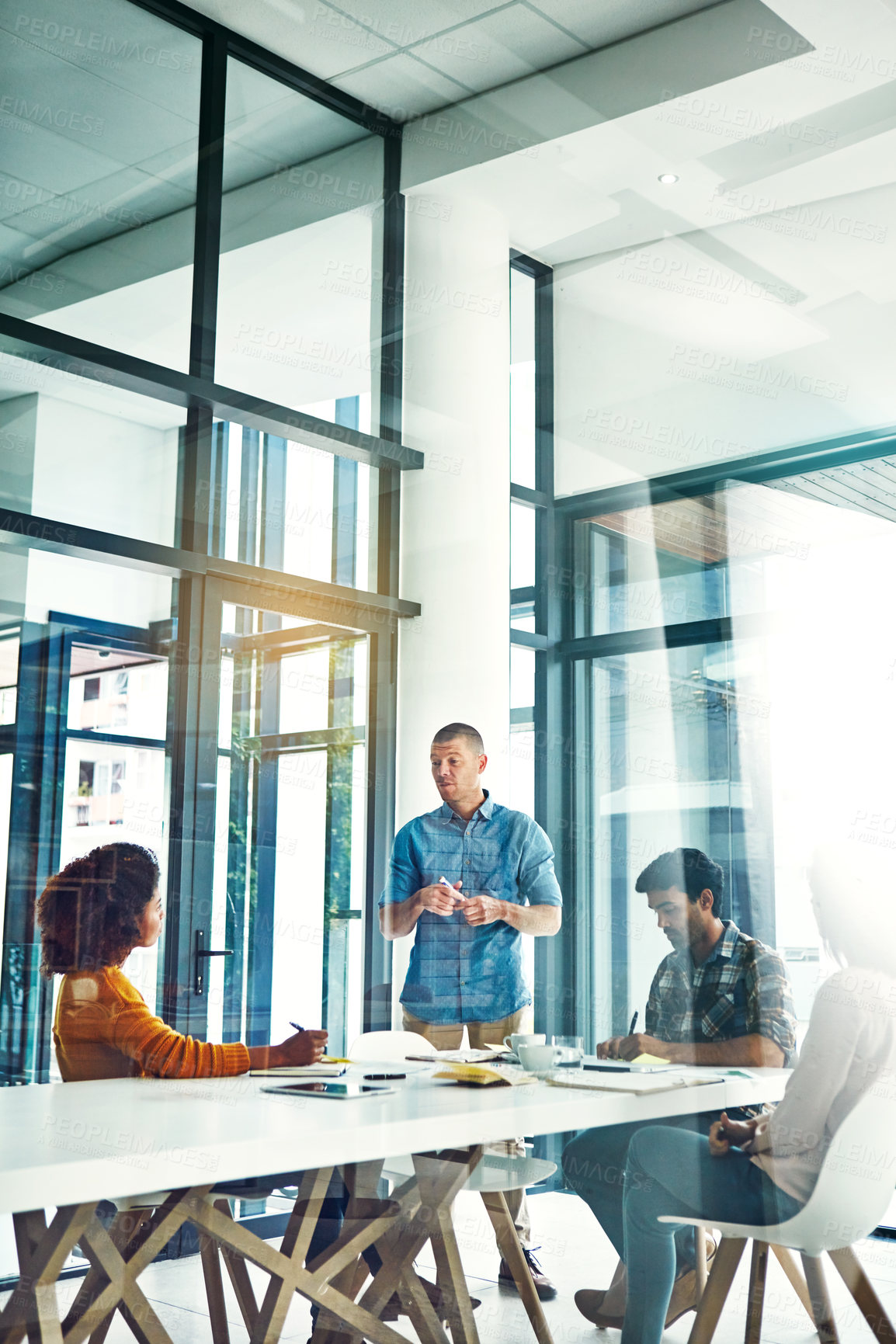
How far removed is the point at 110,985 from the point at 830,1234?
153cm

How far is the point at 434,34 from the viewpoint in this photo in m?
3.87

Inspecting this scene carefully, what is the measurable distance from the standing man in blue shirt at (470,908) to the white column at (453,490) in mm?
222

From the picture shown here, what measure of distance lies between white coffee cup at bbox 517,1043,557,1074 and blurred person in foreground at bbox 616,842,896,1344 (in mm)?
268

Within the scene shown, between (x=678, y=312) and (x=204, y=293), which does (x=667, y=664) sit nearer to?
(x=678, y=312)

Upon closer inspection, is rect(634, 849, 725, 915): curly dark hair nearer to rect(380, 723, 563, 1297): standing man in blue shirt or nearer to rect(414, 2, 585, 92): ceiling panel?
rect(380, 723, 563, 1297): standing man in blue shirt

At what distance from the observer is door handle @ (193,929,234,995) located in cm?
392

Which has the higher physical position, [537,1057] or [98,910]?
[98,910]

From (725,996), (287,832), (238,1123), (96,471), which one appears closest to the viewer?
(238,1123)

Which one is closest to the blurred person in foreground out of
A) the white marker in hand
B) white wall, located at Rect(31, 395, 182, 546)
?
the white marker in hand

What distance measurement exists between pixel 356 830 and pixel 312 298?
6.58 feet

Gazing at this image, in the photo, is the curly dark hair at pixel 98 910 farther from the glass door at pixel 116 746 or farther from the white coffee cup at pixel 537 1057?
the glass door at pixel 116 746

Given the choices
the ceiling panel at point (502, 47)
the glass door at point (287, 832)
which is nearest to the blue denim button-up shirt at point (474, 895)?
the glass door at point (287, 832)

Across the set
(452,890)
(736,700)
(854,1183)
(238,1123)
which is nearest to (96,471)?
(452,890)

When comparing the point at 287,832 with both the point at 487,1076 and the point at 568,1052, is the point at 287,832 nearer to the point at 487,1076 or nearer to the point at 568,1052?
the point at 568,1052
